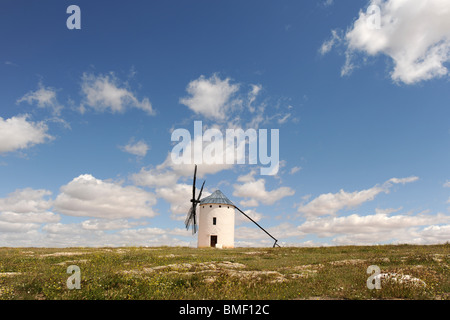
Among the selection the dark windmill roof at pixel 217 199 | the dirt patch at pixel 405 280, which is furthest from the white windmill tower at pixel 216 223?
the dirt patch at pixel 405 280

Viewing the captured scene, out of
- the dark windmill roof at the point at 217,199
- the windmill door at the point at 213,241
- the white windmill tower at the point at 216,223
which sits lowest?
the windmill door at the point at 213,241

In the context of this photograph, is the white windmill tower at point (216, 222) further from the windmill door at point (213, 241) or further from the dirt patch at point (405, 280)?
the dirt patch at point (405, 280)

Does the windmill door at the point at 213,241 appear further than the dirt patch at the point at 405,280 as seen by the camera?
Yes

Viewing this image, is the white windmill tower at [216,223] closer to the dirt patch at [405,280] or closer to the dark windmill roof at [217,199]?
the dark windmill roof at [217,199]

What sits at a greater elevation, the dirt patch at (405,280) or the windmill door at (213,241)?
the dirt patch at (405,280)

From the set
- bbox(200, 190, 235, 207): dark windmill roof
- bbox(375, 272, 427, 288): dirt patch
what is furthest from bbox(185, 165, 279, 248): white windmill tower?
bbox(375, 272, 427, 288): dirt patch

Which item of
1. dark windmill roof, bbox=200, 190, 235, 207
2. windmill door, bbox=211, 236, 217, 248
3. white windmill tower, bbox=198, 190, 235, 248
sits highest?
dark windmill roof, bbox=200, 190, 235, 207

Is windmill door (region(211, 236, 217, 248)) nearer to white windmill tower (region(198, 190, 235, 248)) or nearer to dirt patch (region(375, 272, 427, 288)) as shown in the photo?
white windmill tower (region(198, 190, 235, 248))
